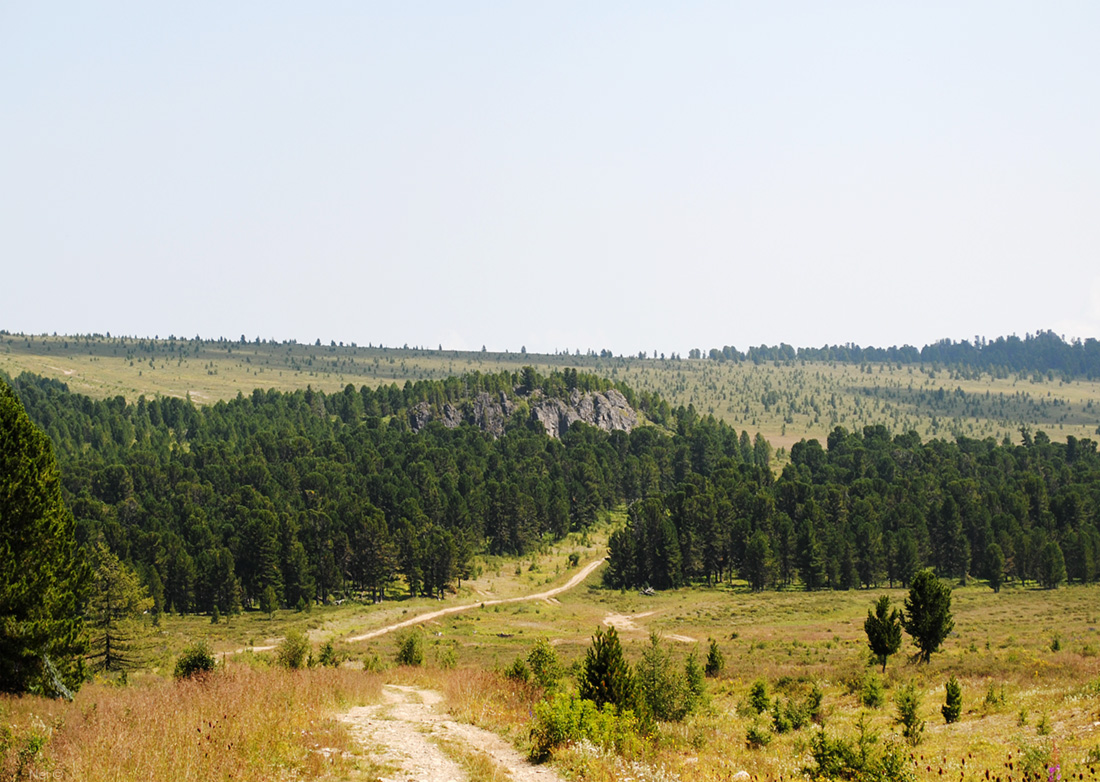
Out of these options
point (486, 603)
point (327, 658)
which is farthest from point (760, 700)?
point (486, 603)

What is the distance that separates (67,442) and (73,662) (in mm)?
174629

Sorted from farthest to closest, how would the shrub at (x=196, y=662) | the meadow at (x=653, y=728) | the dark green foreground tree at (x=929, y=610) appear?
the dark green foreground tree at (x=929, y=610) < the shrub at (x=196, y=662) < the meadow at (x=653, y=728)

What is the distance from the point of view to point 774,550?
128875 millimetres

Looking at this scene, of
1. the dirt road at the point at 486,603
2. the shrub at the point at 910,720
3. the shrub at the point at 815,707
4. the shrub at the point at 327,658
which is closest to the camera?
the shrub at the point at 910,720

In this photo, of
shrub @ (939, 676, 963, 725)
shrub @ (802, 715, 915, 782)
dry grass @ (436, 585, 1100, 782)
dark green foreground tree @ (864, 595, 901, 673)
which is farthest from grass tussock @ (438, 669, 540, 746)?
dark green foreground tree @ (864, 595, 901, 673)

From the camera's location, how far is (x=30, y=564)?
25.2 metres

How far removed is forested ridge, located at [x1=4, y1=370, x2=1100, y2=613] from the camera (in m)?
112

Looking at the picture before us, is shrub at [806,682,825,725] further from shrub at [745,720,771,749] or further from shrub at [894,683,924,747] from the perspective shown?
shrub at [745,720,771,749]

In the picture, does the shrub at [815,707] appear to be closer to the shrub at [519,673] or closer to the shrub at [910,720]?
the shrub at [910,720]

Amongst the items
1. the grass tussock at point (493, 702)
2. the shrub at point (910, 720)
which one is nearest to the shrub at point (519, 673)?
the grass tussock at point (493, 702)

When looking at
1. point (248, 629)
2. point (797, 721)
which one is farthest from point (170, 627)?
point (797, 721)

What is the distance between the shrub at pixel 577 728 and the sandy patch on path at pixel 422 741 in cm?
73

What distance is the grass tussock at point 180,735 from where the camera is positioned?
596 inches

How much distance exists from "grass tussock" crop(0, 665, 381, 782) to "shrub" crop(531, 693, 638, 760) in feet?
16.8
